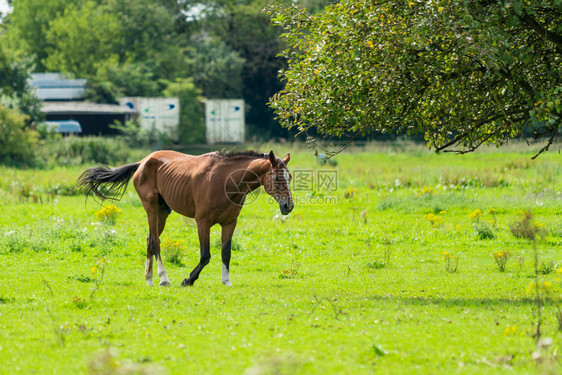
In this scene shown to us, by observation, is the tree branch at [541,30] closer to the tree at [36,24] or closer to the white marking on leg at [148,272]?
the white marking on leg at [148,272]

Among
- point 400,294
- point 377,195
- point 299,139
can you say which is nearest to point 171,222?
point 377,195

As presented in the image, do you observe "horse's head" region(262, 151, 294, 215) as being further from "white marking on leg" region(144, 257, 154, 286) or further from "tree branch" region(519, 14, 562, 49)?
"tree branch" region(519, 14, 562, 49)

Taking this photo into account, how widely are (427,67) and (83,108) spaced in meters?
49.4

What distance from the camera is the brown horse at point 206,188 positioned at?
38.1 ft

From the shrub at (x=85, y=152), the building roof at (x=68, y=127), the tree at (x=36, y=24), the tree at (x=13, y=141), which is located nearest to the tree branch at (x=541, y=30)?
the shrub at (x=85, y=152)

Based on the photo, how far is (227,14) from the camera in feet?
228

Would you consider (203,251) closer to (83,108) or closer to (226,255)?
(226,255)

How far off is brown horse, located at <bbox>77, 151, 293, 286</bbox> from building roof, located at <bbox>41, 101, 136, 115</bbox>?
45074mm

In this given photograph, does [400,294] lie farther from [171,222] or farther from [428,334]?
[171,222]

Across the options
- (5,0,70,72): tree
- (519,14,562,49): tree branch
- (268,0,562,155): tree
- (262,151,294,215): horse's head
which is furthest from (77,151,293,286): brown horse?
(5,0,70,72): tree

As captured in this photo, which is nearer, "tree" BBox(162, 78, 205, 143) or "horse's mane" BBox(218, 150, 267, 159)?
"horse's mane" BBox(218, 150, 267, 159)

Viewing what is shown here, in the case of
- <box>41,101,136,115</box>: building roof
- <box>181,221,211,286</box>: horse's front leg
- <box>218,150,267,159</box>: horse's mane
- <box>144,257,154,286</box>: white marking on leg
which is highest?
<box>41,101,136,115</box>: building roof

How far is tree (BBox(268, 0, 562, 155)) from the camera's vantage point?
10219 mm

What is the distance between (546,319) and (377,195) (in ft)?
54.3
